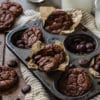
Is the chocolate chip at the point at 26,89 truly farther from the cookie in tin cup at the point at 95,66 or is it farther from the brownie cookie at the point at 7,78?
the cookie in tin cup at the point at 95,66

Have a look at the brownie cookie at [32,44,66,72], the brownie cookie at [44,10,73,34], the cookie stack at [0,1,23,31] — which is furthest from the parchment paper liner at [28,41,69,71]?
the cookie stack at [0,1,23,31]

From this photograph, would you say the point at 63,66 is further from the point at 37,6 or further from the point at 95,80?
the point at 37,6

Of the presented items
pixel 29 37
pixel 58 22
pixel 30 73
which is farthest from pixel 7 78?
pixel 58 22

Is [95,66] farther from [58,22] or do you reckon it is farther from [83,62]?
[58,22]

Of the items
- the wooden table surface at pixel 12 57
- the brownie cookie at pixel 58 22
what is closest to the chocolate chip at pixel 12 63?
the wooden table surface at pixel 12 57

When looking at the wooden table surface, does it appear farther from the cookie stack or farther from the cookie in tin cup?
the cookie in tin cup

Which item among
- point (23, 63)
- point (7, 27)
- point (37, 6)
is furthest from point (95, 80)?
point (37, 6)

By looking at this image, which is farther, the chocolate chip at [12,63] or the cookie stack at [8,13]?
the cookie stack at [8,13]
